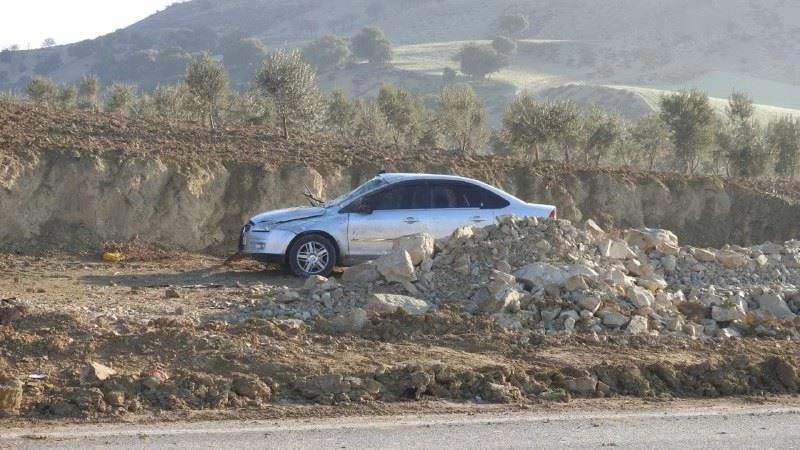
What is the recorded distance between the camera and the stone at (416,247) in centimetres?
1214

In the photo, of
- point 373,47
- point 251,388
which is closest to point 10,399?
point 251,388

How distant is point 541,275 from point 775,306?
317 cm

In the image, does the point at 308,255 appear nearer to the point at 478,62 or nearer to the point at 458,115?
the point at 458,115

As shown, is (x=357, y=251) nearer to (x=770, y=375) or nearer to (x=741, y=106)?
(x=770, y=375)

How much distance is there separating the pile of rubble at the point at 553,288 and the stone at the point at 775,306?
0.04ft

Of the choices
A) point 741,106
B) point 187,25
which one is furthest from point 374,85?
point 187,25

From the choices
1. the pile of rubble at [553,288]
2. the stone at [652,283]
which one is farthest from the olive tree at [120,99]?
the stone at [652,283]

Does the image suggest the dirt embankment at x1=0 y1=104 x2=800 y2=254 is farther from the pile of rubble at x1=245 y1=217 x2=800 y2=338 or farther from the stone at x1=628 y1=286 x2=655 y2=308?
the stone at x1=628 y1=286 x2=655 y2=308

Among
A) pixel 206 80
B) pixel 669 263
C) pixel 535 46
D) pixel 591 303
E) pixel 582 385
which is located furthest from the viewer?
pixel 535 46

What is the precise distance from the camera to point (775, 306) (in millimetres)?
12156

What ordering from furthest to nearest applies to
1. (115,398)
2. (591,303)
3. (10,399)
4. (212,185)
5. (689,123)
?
(689,123), (212,185), (591,303), (115,398), (10,399)

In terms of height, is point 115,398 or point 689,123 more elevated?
point 689,123

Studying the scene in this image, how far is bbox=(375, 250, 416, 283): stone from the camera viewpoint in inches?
463

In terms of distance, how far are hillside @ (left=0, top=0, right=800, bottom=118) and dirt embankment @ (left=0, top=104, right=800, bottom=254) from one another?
51.0 m
